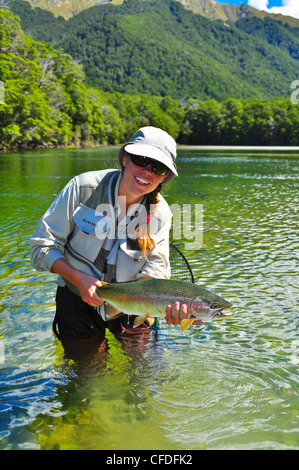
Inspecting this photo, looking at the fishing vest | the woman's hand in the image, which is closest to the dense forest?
the fishing vest

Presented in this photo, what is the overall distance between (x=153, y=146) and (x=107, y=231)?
2.90 ft

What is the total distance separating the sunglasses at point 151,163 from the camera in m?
3.72

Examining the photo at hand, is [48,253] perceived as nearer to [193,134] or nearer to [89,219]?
[89,219]

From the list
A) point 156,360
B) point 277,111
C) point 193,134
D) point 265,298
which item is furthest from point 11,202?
point 193,134

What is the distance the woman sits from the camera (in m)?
3.73

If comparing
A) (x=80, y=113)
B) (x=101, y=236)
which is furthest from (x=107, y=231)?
(x=80, y=113)

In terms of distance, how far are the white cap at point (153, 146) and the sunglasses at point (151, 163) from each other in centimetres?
8

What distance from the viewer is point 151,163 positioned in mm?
3729

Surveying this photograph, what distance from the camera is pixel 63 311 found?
4.25m

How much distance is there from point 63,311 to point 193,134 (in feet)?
498

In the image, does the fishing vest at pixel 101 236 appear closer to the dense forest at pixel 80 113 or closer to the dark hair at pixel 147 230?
the dark hair at pixel 147 230

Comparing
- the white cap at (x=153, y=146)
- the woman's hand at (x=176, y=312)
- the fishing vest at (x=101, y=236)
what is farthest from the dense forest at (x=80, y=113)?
the woman's hand at (x=176, y=312)

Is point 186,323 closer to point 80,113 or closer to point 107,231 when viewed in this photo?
point 107,231

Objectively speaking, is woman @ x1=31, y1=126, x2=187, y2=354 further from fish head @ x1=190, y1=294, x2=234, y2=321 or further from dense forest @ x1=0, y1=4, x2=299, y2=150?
dense forest @ x1=0, y1=4, x2=299, y2=150
